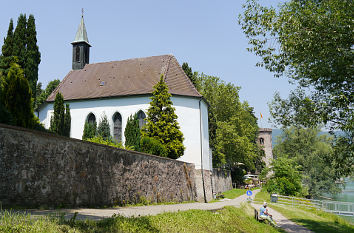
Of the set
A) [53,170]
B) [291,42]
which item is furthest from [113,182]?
[291,42]

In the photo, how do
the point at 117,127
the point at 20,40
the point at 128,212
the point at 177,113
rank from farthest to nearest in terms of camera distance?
the point at 117,127 → the point at 177,113 → the point at 20,40 → the point at 128,212

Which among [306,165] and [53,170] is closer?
[53,170]

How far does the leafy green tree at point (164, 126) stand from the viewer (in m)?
23.8

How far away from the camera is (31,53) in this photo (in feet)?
89.3

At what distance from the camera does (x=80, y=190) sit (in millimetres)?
10305

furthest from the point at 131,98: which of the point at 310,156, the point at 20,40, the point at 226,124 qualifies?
the point at 310,156

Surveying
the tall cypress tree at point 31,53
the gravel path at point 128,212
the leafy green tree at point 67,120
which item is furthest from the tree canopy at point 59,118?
the gravel path at point 128,212

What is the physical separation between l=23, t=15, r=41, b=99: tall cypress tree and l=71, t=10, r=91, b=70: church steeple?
964 centimetres

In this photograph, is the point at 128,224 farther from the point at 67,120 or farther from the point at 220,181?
the point at 220,181

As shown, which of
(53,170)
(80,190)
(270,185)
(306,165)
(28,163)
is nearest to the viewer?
(28,163)

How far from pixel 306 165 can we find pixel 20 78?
44.2 meters

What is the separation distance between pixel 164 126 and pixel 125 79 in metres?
10.5

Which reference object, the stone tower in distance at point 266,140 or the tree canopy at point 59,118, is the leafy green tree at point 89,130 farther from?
the stone tower in distance at point 266,140

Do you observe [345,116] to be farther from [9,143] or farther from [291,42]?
[9,143]
